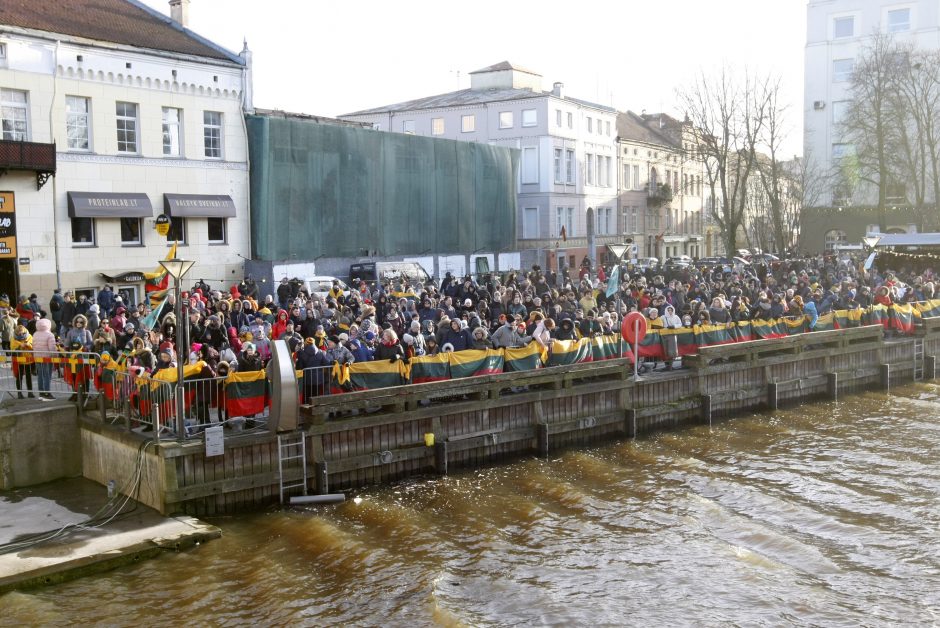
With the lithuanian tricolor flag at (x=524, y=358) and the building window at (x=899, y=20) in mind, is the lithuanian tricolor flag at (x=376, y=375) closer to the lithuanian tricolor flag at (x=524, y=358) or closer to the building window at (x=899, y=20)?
the lithuanian tricolor flag at (x=524, y=358)

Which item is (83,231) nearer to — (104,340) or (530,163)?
(104,340)

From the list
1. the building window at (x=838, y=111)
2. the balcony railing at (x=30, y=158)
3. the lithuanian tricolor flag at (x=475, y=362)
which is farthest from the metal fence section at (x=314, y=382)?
the building window at (x=838, y=111)

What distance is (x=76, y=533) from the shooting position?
512 inches

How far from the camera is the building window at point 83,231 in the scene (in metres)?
30.6

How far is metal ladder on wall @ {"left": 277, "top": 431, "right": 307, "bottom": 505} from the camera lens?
15.1m

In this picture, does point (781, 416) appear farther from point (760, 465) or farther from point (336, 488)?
point (336, 488)

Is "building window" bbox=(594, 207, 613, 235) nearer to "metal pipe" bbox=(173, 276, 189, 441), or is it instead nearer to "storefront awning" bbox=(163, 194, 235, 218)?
"storefront awning" bbox=(163, 194, 235, 218)

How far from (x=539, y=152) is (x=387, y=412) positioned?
43.7m

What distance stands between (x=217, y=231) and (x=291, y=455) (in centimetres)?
2166

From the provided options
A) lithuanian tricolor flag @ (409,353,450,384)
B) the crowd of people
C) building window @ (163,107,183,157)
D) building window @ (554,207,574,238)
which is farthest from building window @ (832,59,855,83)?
lithuanian tricolor flag @ (409,353,450,384)

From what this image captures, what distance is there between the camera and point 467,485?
16.5m

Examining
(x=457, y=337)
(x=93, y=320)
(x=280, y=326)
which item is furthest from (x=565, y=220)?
(x=93, y=320)

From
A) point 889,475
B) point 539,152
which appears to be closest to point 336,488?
point 889,475

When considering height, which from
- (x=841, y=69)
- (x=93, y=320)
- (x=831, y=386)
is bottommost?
(x=831, y=386)
